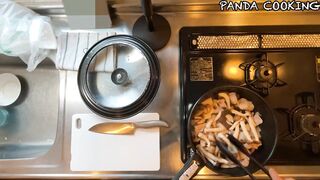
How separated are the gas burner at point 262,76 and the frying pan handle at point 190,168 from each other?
0.21 meters

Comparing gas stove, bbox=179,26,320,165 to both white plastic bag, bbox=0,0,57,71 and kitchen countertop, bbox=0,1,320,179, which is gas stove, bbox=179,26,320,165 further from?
white plastic bag, bbox=0,0,57,71

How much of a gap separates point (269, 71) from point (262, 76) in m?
0.02

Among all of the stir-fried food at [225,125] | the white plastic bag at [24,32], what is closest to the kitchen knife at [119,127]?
the stir-fried food at [225,125]

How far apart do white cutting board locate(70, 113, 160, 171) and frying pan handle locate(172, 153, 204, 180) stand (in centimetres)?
9

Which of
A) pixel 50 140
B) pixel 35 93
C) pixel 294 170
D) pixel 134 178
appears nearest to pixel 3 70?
pixel 35 93

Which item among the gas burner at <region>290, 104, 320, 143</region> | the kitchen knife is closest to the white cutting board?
the kitchen knife

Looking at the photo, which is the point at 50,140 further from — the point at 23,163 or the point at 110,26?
the point at 110,26

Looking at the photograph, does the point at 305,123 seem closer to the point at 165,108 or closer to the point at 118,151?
the point at 165,108

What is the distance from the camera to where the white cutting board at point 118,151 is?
75cm

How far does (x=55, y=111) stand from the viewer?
0.89 meters

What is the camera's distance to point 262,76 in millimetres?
742

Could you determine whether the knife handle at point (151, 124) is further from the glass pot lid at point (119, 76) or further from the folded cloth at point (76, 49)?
the folded cloth at point (76, 49)

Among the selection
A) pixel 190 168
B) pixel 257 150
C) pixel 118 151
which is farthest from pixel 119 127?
pixel 257 150

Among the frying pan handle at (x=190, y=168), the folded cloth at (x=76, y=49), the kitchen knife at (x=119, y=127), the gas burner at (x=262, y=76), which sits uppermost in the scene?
the folded cloth at (x=76, y=49)
